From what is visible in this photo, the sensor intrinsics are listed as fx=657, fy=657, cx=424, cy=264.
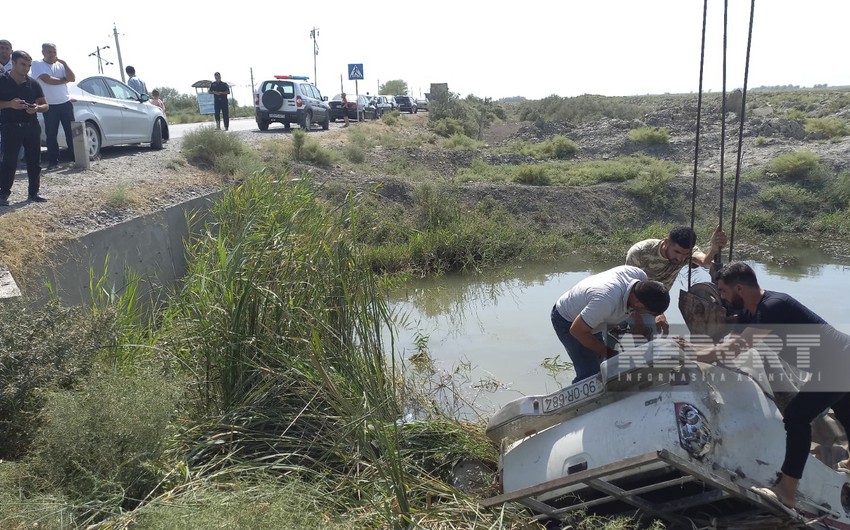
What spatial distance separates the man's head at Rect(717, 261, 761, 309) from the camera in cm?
374

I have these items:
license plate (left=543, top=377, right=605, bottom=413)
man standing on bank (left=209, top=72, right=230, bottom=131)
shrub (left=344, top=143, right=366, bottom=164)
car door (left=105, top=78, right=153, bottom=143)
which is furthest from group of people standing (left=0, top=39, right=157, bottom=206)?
shrub (left=344, top=143, right=366, bottom=164)

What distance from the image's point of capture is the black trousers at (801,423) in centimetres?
333

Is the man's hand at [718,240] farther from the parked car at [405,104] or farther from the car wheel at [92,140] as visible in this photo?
the parked car at [405,104]

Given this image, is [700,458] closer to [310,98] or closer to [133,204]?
[133,204]

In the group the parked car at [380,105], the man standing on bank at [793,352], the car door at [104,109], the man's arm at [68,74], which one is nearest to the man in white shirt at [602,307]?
the man standing on bank at [793,352]

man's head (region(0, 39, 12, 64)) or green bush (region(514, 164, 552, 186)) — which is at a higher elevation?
man's head (region(0, 39, 12, 64))

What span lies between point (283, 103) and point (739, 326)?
62.9 ft

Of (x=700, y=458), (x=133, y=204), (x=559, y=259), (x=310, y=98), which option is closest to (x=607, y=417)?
(x=700, y=458)

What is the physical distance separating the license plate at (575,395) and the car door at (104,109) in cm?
953

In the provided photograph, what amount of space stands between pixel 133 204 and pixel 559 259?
7893 mm

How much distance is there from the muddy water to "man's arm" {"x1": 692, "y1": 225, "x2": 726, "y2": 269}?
708 millimetres

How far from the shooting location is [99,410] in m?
3.52

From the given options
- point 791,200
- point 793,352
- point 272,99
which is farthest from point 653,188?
point 272,99

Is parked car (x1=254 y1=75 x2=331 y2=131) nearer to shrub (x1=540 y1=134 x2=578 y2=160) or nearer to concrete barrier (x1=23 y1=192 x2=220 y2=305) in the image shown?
shrub (x1=540 y1=134 x2=578 y2=160)
